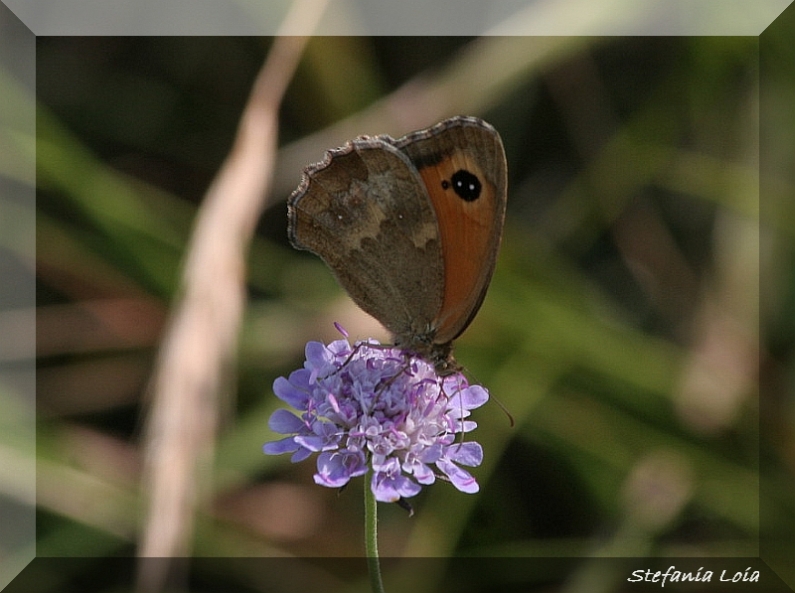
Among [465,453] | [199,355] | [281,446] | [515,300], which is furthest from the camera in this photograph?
[515,300]

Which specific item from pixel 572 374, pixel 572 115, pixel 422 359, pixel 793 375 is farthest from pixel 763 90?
pixel 422 359

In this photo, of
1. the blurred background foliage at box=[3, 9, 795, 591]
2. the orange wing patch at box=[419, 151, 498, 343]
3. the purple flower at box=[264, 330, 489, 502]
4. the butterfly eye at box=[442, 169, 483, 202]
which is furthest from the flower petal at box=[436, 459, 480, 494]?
the blurred background foliage at box=[3, 9, 795, 591]

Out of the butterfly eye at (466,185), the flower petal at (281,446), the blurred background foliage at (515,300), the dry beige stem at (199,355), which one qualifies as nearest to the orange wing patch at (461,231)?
the butterfly eye at (466,185)

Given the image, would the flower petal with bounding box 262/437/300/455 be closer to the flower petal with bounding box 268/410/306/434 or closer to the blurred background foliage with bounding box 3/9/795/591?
the flower petal with bounding box 268/410/306/434

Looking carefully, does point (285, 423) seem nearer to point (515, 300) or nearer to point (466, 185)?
point (466, 185)

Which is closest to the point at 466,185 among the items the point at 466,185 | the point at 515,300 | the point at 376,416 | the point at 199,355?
the point at 466,185
